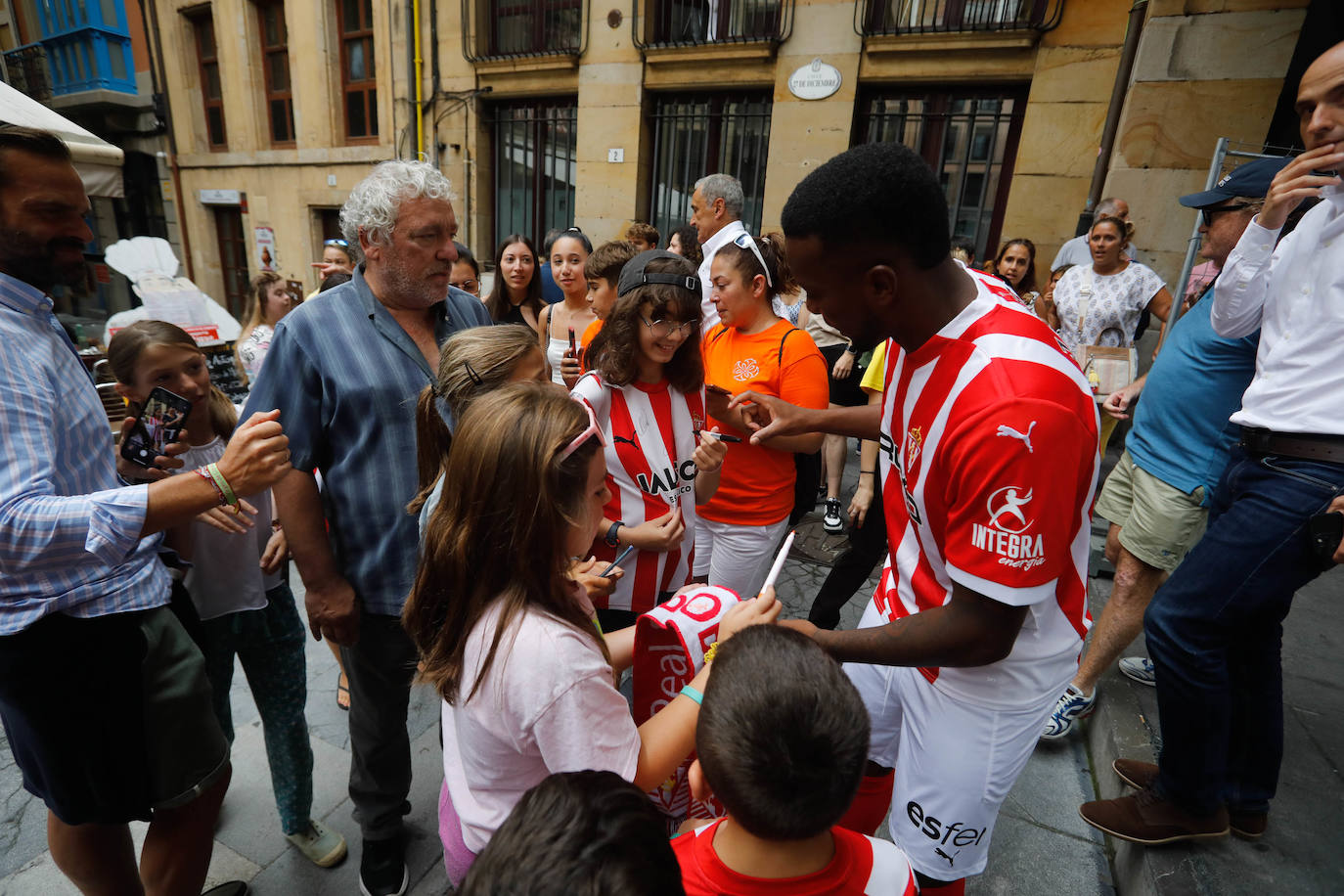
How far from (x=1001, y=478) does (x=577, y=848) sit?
0.97 meters

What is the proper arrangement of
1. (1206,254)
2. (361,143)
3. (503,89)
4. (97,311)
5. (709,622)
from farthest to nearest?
1. (97,311)
2. (361,143)
3. (503,89)
4. (1206,254)
5. (709,622)

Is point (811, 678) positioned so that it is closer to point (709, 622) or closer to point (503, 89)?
point (709, 622)

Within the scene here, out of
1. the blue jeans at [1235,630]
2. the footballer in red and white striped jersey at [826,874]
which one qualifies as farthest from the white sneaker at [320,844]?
the blue jeans at [1235,630]

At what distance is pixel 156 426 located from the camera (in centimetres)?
190

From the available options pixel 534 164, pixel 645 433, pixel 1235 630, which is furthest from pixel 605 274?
pixel 534 164

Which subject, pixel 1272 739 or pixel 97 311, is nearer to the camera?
pixel 1272 739

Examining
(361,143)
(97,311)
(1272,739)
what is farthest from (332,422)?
(97,311)

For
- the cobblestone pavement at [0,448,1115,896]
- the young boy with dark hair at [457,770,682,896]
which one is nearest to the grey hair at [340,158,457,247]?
the young boy with dark hair at [457,770,682,896]

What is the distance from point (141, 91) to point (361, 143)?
753 cm

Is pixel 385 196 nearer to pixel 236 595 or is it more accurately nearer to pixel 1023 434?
pixel 236 595

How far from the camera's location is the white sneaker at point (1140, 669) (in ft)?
9.50

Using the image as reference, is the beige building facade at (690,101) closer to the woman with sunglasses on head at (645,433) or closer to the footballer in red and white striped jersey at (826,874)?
the woman with sunglasses on head at (645,433)

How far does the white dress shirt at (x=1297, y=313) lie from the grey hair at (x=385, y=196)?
2497 mm

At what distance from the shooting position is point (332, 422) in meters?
1.96
